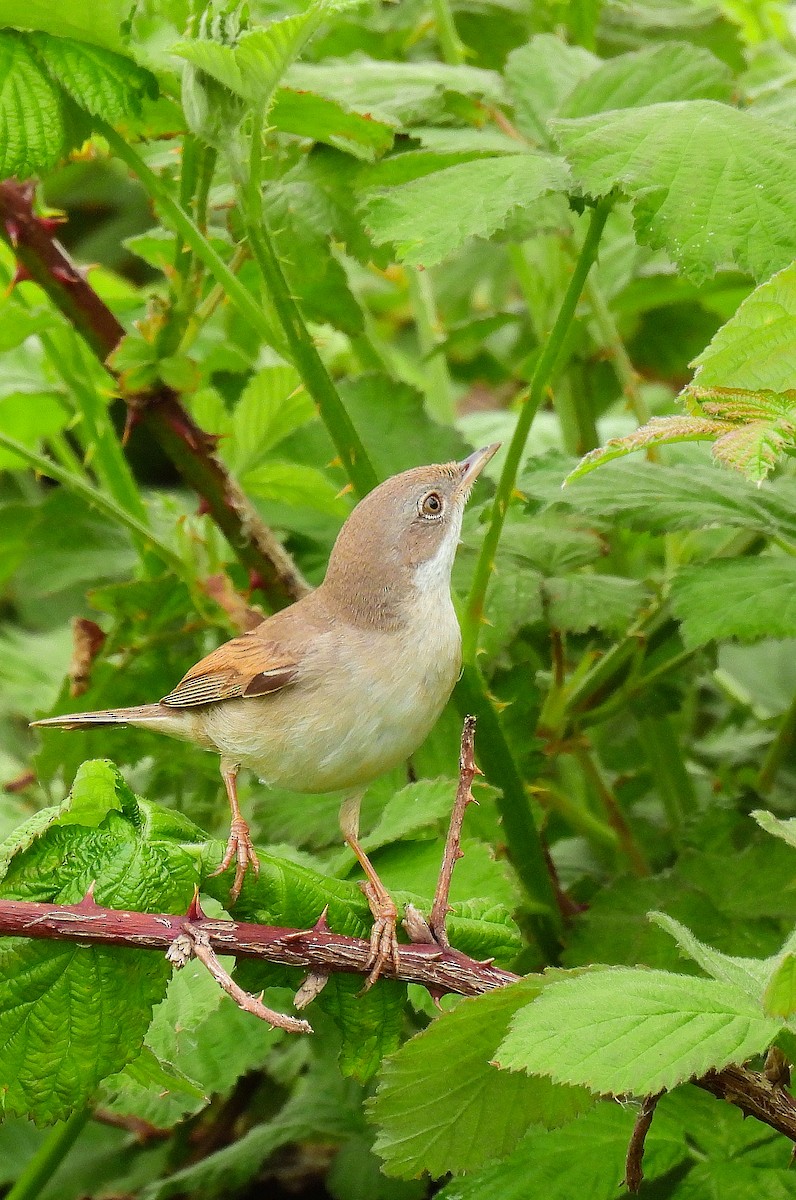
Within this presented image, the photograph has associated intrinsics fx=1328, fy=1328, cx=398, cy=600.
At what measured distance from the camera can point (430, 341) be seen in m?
3.26

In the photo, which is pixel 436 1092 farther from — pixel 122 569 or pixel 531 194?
pixel 122 569

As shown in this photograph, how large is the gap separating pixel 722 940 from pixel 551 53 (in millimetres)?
1707

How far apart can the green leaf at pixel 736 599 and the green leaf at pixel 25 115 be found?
3.94ft

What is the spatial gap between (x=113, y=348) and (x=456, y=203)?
83 cm

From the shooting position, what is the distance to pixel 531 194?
1.90 metres

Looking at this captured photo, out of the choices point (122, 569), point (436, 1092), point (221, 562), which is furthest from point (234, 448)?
point (436, 1092)

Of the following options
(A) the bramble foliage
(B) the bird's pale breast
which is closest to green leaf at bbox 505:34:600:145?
(A) the bramble foliage

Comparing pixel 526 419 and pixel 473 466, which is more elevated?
pixel 526 419

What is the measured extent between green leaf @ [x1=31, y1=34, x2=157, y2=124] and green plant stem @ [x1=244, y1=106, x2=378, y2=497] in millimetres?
266

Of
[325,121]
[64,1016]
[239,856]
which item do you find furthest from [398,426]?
[64,1016]

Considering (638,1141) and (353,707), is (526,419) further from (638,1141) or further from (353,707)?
(638,1141)

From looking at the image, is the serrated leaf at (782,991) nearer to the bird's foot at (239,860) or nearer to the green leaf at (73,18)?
the bird's foot at (239,860)

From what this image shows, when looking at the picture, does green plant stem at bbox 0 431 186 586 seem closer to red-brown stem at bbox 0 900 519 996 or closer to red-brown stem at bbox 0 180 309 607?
red-brown stem at bbox 0 180 309 607

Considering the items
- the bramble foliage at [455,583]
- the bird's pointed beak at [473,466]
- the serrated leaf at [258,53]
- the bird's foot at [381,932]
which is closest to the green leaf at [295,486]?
the bramble foliage at [455,583]
